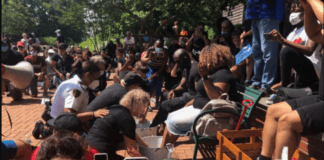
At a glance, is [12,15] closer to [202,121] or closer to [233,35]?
[233,35]

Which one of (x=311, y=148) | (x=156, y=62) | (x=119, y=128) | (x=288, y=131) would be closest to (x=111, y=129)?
(x=119, y=128)

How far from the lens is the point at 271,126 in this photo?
2.28 meters

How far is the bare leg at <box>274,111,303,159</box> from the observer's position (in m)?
2.07

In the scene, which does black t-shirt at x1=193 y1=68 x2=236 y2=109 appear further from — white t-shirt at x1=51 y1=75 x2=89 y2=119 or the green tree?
the green tree

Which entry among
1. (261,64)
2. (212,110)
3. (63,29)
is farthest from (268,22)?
(63,29)

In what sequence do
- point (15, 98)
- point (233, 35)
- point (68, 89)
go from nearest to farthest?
point (68, 89) → point (233, 35) → point (15, 98)

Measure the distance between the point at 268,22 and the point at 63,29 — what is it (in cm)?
3950

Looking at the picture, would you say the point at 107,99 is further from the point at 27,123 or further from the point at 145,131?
the point at 27,123

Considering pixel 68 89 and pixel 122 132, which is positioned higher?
pixel 68 89

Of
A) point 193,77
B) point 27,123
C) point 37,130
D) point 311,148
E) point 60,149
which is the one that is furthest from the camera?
point 27,123

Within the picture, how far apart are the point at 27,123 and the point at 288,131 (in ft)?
18.9

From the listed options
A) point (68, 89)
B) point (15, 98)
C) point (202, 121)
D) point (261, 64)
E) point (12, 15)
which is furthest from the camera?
point (12, 15)

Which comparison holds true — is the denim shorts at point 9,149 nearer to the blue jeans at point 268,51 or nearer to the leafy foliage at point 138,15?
the blue jeans at point 268,51

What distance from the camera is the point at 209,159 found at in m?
4.20
